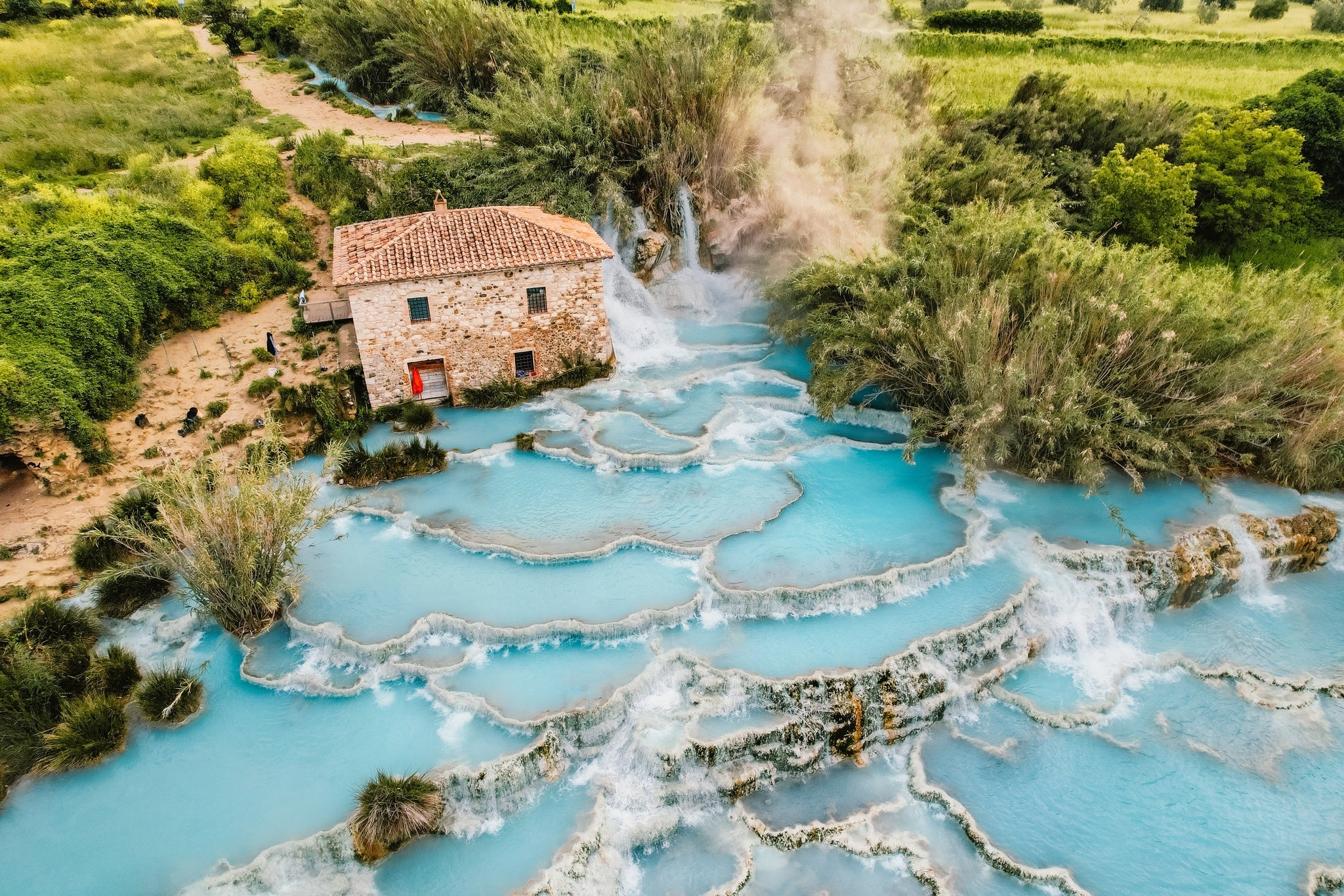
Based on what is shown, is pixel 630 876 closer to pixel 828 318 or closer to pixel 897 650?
pixel 897 650

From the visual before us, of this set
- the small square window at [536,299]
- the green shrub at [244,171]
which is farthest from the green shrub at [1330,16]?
the green shrub at [244,171]

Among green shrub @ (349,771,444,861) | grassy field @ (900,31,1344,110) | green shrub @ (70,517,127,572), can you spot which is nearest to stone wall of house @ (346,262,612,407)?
green shrub @ (70,517,127,572)

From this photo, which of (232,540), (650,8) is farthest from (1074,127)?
(232,540)

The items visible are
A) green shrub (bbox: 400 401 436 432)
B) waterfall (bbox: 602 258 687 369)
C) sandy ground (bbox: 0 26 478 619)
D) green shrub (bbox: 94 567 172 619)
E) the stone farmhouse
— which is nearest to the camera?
green shrub (bbox: 94 567 172 619)

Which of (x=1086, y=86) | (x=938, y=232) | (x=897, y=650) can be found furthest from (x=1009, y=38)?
(x=897, y=650)

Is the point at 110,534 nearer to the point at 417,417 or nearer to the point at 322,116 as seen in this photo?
the point at 417,417

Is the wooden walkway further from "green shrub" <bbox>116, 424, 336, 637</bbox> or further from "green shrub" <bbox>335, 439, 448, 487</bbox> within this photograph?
"green shrub" <bbox>116, 424, 336, 637</bbox>
